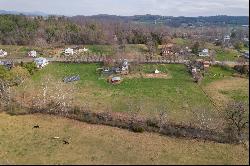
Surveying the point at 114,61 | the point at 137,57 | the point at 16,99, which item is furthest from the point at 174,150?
the point at 137,57

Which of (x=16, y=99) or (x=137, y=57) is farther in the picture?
(x=137, y=57)

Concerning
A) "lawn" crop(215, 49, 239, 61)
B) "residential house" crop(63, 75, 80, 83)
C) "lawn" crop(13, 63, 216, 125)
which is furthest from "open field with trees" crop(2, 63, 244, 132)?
Result: "lawn" crop(215, 49, 239, 61)

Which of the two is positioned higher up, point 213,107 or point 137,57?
point 137,57

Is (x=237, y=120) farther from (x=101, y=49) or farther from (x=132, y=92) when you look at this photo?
(x=101, y=49)

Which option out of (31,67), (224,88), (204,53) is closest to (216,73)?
(224,88)

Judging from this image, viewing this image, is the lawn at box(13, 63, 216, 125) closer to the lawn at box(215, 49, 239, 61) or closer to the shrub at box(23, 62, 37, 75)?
the shrub at box(23, 62, 37, 75)

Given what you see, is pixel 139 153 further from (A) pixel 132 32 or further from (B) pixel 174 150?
(A) pixel 132 32

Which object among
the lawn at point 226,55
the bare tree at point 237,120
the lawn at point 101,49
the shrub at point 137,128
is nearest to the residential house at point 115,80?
the shrub at point 137,128

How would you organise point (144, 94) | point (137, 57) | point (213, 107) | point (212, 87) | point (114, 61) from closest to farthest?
point (213, 107), point (144, 94), point (212, 87), point (114, 61), point (137, 57)
